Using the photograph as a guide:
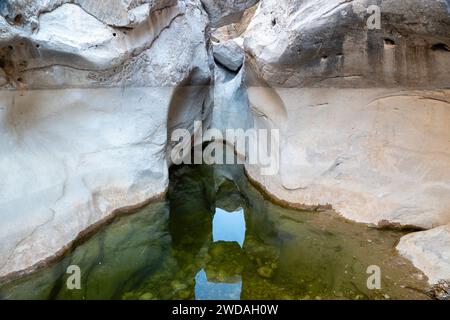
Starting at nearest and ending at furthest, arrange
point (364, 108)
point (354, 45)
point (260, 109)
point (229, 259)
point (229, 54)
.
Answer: point (354, 45) → point (229, 259) → point (364, 108) → point (260, 109) → point (229, 54)

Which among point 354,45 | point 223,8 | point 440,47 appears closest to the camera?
point 440,47

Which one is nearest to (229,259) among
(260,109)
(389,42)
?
(260,109)

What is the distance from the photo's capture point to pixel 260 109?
16.9 ft

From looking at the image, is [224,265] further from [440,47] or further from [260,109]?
[440,47]

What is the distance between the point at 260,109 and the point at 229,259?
2.32m

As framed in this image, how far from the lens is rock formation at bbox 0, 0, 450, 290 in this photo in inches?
127

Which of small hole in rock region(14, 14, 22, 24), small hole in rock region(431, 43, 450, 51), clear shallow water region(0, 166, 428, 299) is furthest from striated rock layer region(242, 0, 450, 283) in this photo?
small hole in rock region(14, 14, 22, 24)

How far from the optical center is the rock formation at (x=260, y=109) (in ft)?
10.6

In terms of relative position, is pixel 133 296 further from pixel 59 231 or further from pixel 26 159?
pixel 26 159

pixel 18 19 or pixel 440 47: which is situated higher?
pixel 18 19

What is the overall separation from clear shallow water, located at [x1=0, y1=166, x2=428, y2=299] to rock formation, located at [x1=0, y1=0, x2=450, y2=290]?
207 millimetres

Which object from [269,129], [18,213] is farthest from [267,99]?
[18,213]

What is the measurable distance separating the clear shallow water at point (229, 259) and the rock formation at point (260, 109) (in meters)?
0.21

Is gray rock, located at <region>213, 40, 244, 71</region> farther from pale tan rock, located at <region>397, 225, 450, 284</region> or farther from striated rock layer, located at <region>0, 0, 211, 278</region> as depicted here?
pale tan rock, located at <region>397, 225, 450, 284</region>
